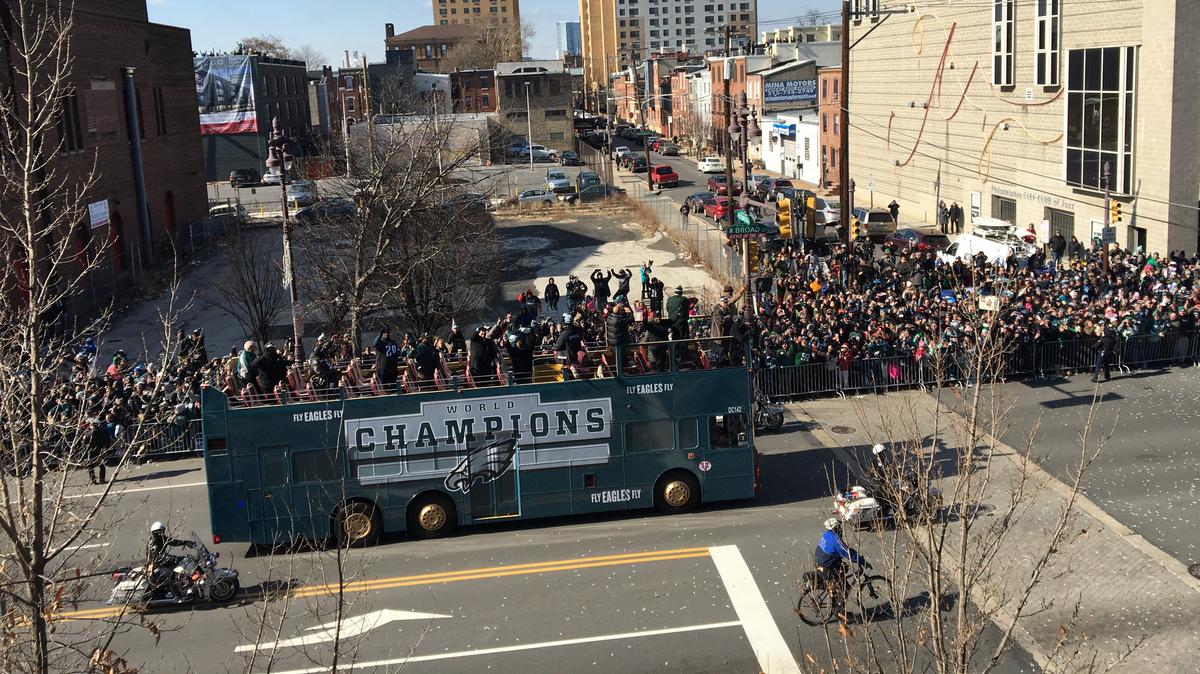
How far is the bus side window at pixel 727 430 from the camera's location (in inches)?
700

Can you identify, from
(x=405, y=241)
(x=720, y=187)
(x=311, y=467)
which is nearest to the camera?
(x=311, y=467)

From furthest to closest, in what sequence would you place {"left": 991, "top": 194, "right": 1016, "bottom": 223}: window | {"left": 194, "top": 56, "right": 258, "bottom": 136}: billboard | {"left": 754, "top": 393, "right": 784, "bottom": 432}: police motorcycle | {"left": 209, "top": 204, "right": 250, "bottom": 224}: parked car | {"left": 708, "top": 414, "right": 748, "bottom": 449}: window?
{"left": 194, "top": 56, "right": 258, "bottom": 136}: billboard < {"left": 209, "top": 204, "right": 250, "bottom": 224}: parked car < {"left": 991, "top": 194, "right": 1016, "bottom": 223}: window < {"left": 754, "top": 393, "right": 784, "bottom": 432}: police motorcycle < {"left": 708, "top": 414, "right": 748, "bottom": 449}: window

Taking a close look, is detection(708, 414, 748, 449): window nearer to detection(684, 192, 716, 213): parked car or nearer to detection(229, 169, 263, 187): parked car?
detection(684, 192, 716, 213): parked car

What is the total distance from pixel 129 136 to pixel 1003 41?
36492 mm

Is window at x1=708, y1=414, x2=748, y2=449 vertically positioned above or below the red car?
below

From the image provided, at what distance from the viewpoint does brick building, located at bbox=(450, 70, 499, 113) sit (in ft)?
373

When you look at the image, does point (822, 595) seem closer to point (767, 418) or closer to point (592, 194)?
point (767, 418)

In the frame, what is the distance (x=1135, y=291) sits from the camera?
27406 millimetres

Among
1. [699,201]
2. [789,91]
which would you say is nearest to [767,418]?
[699,201]

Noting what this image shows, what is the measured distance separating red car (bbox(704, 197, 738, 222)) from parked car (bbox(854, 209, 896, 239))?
7123mm

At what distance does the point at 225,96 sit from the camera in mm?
86062

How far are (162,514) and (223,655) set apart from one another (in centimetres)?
610

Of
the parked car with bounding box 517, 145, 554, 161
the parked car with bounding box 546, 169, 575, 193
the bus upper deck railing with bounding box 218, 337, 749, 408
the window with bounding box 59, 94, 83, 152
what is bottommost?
the bus upper deck railing with bounding box 218, 337, 749, 408

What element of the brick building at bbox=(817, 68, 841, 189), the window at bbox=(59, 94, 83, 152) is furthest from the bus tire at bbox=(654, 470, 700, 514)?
the brick building at bbox=(817, 68, 841, 189)
